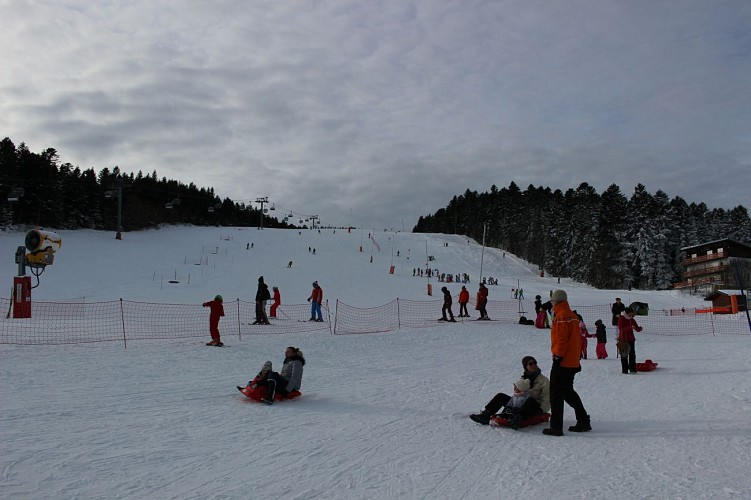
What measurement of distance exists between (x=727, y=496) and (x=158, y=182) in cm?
11225

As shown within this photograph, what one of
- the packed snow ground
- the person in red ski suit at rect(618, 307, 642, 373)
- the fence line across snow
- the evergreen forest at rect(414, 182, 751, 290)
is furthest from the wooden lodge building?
the person in red ski suit at rect(618, 307, 642, 373)

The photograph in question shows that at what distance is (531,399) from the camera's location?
6699mm

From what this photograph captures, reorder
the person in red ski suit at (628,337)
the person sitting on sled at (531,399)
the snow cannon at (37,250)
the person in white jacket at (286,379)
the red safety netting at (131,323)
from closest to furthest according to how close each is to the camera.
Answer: the person sitting on sled at (531,399) < the person in white jacket at (286,379) < the person in red ski suit at (628,337) < the red safety netting at (131,323) < the snow cannon at (37,250)

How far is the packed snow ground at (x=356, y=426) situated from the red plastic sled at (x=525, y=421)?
112 millimetres

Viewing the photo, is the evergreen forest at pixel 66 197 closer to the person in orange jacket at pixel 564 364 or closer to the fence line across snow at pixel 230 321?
the fence line across snow at pixel 230 321

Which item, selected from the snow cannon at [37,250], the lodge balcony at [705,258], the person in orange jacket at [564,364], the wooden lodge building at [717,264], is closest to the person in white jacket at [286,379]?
the person in orange jacket at [564,364]

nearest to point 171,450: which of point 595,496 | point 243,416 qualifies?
point 243,416

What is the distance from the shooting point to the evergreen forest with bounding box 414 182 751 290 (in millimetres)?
60125

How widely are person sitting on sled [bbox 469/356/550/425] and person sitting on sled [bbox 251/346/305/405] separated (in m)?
2.87

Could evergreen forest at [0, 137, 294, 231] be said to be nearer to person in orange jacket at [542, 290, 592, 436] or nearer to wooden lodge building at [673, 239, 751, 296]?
person in orange jacket at [542, 290, 592, 436]

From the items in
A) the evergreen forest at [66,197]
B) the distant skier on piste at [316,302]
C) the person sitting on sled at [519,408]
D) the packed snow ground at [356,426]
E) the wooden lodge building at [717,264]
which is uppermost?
the evergreen forest at [66,197]

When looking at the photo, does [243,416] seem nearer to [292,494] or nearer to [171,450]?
[171,450]

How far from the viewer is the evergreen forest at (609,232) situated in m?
60.1

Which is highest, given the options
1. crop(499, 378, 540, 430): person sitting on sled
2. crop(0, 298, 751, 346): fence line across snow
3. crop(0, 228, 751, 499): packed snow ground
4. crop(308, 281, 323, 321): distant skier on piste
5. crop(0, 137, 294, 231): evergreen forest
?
crop(0, 137, 294, 231): evergreen forest
